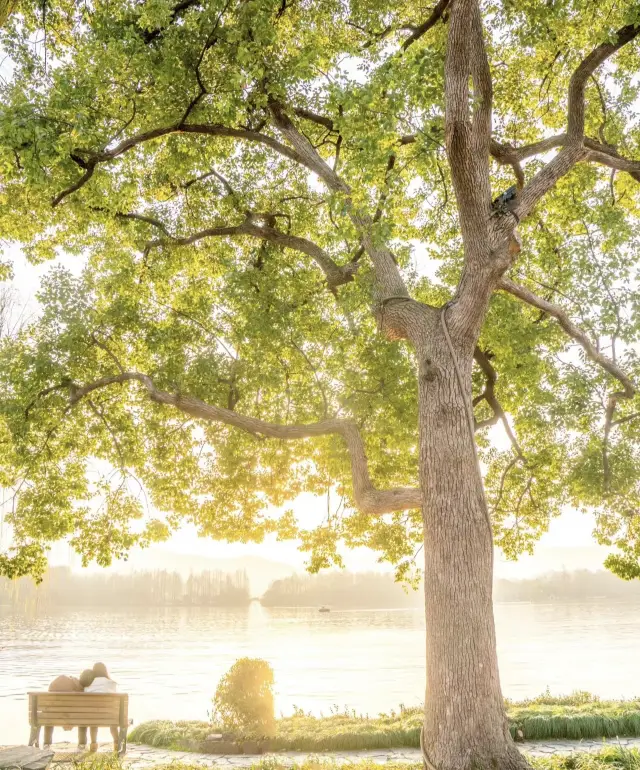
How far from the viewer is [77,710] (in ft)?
30.0

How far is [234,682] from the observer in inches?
406

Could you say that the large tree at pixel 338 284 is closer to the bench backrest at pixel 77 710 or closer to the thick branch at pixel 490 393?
the thick branch at pixel 490 393

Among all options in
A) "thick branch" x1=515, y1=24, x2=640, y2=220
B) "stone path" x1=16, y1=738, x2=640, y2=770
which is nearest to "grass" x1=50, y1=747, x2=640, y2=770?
"stone path" x1=16, y1=738, x2=640, y2=770

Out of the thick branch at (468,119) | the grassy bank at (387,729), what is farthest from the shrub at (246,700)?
the thick branch at (468,119)

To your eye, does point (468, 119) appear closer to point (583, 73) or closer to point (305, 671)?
point (583, 73)

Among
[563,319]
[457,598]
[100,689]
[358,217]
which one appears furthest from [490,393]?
[100,689]

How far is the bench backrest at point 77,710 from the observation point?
911 cm

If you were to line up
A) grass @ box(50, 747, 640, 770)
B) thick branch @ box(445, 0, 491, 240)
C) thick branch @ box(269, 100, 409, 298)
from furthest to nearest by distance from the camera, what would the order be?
thick branch @ box(269, 100, 409, 298) → thick branch @ box(445, 0, 491, 240) → grass @ box(50, 747, 640, 770)

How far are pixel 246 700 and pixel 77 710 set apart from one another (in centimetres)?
269

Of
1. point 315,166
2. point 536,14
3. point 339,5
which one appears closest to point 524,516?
point 315,166

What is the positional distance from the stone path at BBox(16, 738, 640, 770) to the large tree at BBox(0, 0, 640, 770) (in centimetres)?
329

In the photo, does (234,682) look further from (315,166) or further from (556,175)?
(556,175)

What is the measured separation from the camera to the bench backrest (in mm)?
9109

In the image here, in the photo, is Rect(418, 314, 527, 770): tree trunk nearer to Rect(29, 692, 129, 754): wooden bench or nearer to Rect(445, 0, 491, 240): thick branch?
Rect(445, 0, 491, 240): thick branch
